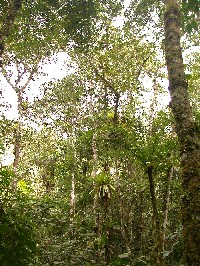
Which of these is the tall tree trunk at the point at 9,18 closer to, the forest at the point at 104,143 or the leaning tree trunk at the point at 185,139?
the forest at the point at 104,143

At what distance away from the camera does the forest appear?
4.91 metres

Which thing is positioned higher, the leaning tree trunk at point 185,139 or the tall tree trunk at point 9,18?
the tall tree trunk at point 9,18

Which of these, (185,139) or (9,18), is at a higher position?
(9,18)

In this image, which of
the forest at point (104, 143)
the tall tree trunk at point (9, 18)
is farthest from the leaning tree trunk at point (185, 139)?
the tall tree trunk at point (9, 18)

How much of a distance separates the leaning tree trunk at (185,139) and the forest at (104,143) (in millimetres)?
16

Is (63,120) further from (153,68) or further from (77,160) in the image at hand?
(153,68)

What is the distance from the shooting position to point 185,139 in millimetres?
4602

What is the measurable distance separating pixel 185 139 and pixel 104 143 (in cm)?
535

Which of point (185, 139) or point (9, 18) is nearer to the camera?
point (185, 139)

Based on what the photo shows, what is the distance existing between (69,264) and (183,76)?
4.88 metres

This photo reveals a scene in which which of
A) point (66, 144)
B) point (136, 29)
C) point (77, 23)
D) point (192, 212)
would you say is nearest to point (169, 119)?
point (192, 212)

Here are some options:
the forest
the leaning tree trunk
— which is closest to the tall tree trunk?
the forest

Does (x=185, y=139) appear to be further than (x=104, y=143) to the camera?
No

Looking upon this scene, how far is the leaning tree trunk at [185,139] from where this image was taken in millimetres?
3850
